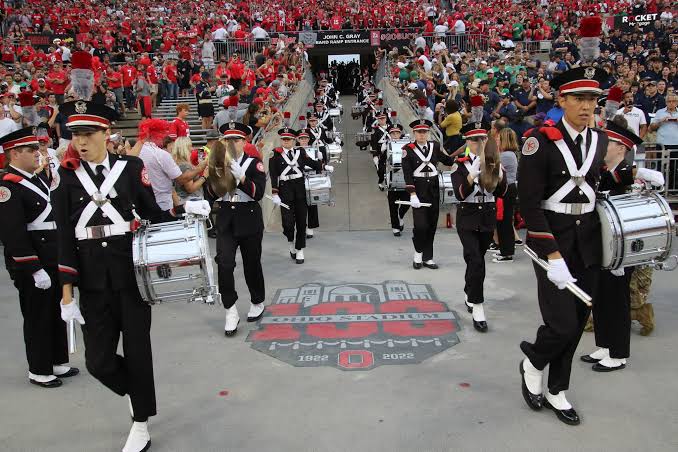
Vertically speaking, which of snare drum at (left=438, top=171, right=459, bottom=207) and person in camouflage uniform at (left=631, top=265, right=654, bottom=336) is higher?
snare drum at (left=438, top=171, right=459, bottom=207)

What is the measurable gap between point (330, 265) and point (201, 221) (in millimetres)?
4532

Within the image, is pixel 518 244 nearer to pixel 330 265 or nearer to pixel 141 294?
pixel 330 265

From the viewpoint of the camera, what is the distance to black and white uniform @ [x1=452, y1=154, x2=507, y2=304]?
259 inches

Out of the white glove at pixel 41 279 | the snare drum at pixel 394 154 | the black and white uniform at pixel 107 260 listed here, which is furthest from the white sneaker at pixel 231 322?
the snare drum at pixel 394 154

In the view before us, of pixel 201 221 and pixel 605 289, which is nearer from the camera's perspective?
pixel 201 221

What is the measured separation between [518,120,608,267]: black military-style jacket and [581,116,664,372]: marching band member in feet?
1.94

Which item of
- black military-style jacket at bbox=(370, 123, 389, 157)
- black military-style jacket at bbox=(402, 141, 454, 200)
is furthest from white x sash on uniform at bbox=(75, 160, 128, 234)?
black military-style jacket at bbox=(370, 123, 389, 157)

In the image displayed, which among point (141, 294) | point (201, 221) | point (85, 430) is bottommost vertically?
point (85, 430)

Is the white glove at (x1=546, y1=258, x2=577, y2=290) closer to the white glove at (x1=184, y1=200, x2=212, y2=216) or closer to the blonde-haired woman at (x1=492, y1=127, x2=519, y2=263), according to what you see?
the white glove at (x1=184, y1=200, x2=212, y2=216)

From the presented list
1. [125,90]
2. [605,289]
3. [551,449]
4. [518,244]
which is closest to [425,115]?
[518,244]

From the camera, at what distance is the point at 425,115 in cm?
1552

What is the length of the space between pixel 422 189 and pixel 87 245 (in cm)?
535

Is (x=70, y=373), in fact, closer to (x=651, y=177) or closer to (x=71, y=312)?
(x=71, y=312)

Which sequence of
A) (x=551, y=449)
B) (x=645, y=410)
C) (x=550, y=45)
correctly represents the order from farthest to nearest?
(x=550, y=45)
(x=645, y=410)
(x=551, y=449)
